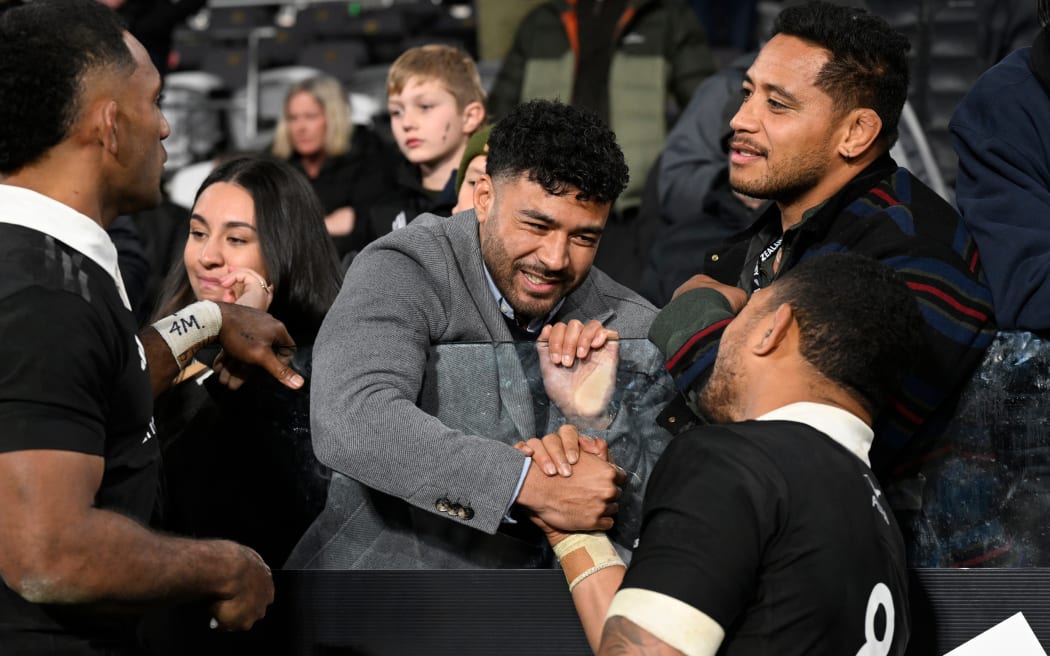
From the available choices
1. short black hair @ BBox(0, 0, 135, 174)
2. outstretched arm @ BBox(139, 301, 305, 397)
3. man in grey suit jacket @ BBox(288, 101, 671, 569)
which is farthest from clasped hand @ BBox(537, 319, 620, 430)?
short black hair @ BBox(0, 0, 135, 174)

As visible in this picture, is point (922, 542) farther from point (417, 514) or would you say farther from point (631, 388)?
point (417, 514)

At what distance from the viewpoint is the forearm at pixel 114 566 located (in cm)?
205

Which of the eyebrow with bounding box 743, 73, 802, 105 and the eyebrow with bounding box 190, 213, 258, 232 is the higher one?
the eyebrow with bounding box 743, 73, 802, 105

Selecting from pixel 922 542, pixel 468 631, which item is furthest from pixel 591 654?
pixel 922 542

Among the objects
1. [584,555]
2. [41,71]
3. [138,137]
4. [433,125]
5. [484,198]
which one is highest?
[41,71]

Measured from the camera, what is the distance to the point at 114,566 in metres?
2.12

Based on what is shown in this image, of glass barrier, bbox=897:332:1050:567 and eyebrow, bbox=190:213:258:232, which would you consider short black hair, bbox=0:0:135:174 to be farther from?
glass barrier, bbox=897:332:1050:567

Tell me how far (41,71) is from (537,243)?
51.2 inches

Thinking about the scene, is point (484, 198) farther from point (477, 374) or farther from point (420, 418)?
point (420, 418)

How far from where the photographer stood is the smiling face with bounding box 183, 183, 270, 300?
3830mm

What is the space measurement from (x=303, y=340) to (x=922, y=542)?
1816 millimetres

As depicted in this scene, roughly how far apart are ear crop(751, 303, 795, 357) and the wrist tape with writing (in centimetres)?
58

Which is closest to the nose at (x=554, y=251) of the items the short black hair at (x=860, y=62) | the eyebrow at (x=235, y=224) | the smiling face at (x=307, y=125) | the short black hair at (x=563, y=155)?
the short black hair at (x=563, y=155)

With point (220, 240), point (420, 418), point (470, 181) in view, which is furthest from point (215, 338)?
point (470, 181)
